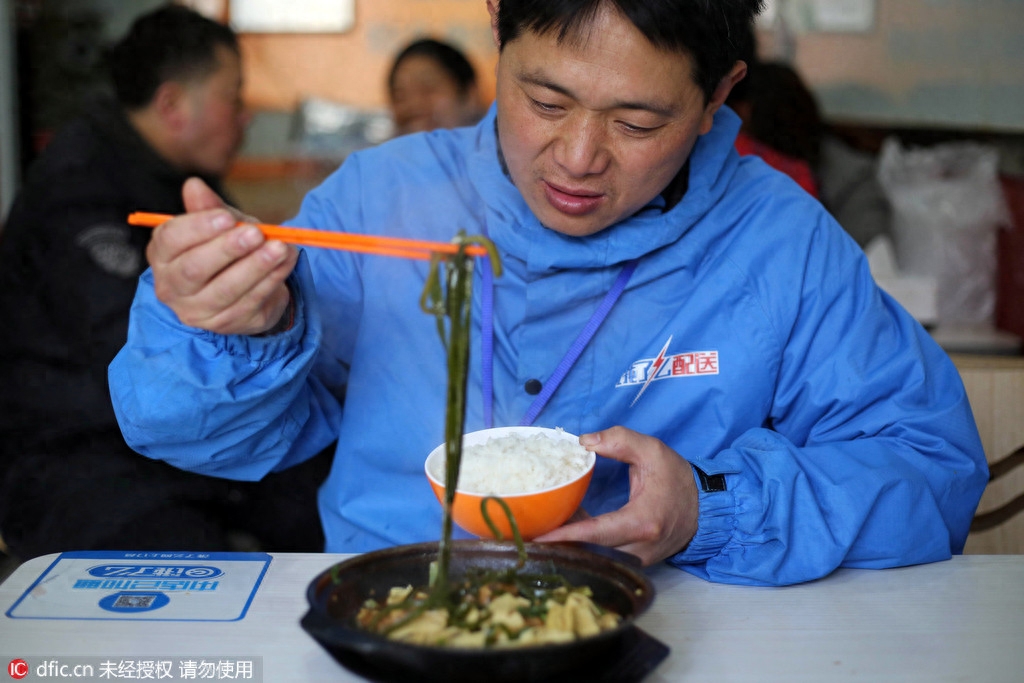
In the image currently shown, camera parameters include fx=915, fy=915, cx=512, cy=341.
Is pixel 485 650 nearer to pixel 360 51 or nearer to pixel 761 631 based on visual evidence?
pixel 761 631

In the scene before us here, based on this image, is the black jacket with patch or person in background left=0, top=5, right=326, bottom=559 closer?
person in background left=0, top=5, right=326, bottom=559

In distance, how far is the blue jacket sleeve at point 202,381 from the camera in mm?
1279

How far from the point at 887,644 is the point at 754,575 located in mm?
211

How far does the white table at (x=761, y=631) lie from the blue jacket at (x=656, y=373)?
0.20 feet

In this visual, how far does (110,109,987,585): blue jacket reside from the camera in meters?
1.35

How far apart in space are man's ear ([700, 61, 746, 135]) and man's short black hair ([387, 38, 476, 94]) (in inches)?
107

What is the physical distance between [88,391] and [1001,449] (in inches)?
84.0

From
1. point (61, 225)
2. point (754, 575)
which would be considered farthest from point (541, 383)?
point (61, 225)

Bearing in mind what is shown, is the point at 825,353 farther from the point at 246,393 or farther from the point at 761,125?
the point at 761,125

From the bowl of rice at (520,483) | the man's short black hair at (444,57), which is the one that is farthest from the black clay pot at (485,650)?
the man's short black hair at (444,57)

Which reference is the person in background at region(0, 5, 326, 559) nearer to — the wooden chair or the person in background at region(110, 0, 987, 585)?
the person in background at region(110, 0, 987, 585)

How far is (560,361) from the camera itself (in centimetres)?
157

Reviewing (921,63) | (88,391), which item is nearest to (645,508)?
(88,391)

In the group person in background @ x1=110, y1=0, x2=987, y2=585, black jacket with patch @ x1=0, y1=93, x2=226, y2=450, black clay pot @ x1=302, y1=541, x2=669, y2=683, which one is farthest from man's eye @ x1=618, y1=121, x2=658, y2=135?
black jacket with patch @ x1=0, y1=93, x2=226, y2=450
